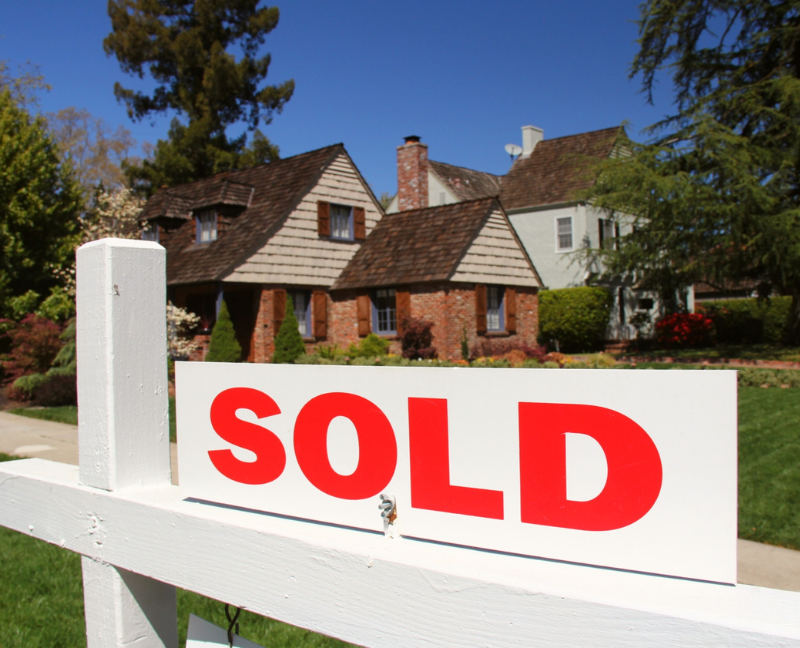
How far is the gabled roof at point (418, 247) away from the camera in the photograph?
2050 cm

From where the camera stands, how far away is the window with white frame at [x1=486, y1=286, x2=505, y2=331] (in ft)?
73.2

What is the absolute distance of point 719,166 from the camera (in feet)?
66.3

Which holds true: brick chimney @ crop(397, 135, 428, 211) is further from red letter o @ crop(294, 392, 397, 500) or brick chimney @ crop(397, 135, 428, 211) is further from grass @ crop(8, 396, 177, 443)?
red letter o @ crop(294, 392, 397, 500)

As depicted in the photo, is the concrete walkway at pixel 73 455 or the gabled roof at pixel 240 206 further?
the gabled roof at pixel 240 206

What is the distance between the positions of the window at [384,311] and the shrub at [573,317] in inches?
292

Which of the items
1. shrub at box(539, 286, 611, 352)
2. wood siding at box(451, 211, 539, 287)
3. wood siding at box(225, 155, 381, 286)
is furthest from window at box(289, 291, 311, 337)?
shrub at box(539, 286, 611, 352)

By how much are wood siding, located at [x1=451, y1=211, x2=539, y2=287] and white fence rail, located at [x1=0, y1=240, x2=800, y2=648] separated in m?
18.6

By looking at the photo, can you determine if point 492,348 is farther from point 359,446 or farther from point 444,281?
point 359,446

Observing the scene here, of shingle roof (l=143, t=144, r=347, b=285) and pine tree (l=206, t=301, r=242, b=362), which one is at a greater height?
shingle roof (l=143, t=144, r=347, b=285)

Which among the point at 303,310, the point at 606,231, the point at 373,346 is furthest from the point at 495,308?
the point at 606,231

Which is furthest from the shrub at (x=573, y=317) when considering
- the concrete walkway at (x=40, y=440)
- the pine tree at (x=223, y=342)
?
the concrete walkway at (x=40, y=440)

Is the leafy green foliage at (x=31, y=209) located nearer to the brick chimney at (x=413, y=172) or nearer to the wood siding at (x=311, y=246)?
the wood siding at (x=311, y=246)

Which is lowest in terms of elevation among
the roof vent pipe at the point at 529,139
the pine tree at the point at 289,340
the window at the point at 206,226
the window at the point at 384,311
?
the pine tree at the point at 289,340

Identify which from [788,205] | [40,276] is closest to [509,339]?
[788,205]
